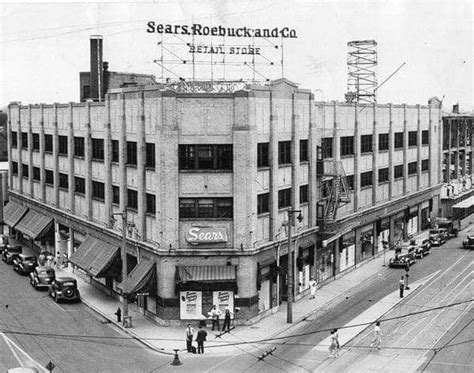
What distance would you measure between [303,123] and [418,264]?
22.0m

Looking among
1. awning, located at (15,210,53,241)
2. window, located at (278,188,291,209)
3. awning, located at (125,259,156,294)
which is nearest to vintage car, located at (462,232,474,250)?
window, located at (278,188,291,209)

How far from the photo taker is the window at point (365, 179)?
230ft

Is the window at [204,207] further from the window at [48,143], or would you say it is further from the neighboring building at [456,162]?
the neighboring building at [456,162]

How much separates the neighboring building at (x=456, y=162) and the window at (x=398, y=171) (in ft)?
54.4

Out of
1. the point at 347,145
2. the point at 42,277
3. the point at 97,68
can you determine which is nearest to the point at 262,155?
the point at 347,145

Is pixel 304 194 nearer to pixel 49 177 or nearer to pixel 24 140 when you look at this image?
pixel 49 177

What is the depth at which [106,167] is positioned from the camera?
57.3 metres

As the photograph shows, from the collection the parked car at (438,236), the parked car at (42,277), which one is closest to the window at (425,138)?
the parked car at (438,236)

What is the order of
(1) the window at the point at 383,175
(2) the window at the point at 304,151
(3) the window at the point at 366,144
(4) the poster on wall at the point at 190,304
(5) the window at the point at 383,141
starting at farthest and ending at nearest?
(1) the window at the point at 383,175 < (5) the window at the point at 383,141 < (3) the window at the point at 366,144 < (2) the window at the point at 304,151 < (4) the poster on wall at the point at 190,304

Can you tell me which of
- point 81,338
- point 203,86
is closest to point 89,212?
point 203,86

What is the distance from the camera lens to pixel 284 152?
173 feet

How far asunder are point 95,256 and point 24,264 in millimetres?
11198

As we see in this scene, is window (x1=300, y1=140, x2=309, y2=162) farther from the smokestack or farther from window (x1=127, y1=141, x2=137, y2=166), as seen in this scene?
the smokestack

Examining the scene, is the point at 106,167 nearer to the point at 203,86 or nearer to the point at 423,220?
the point at 203,86
